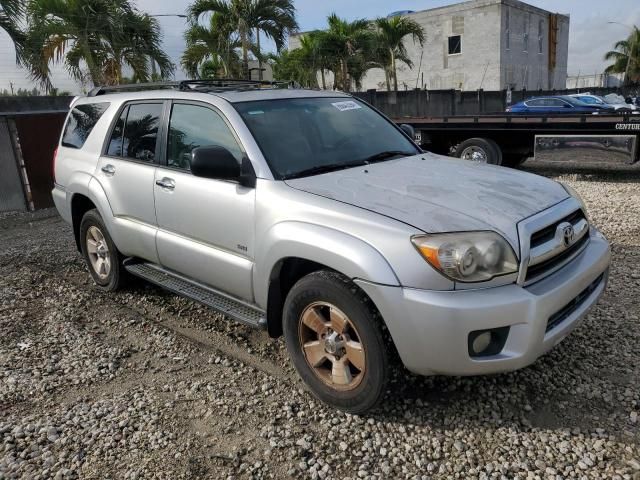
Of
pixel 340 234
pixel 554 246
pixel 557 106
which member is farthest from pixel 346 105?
pixel 557 106

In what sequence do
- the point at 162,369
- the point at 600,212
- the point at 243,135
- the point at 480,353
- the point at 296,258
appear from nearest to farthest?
the point at 480,353, the point at 296,258, the point at 243,135, the point at 162,369, the point at 600,212

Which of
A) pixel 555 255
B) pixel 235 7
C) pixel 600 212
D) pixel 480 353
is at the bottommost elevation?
→ pixel 600 212

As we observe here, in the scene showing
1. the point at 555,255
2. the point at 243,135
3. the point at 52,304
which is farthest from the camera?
the point at 52,304

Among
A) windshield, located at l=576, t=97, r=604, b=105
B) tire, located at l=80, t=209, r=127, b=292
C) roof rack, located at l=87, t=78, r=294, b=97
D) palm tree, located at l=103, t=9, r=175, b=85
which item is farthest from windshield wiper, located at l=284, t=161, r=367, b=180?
windshield, located at l=576, t=97, r=604, b=105

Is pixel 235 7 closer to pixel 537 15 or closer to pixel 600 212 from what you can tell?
pixel 600 212

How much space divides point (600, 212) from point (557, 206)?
515 cm

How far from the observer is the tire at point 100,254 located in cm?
495

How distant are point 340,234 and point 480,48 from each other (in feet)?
136

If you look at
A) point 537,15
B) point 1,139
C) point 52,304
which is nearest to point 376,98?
point 1,139

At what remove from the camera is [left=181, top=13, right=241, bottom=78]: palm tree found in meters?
17.5

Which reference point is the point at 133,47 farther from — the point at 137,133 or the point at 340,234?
the point at 340,234

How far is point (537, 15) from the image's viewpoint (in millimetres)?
44344

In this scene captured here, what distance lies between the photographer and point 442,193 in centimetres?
316

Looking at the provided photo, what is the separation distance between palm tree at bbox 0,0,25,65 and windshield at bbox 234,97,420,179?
9017 millimetres
